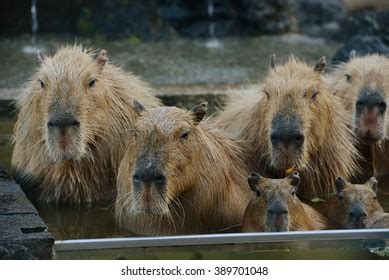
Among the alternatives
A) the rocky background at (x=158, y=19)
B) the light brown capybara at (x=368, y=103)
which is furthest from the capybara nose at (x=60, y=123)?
the rocky background at (x=158, y=19)

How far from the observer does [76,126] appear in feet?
19.2

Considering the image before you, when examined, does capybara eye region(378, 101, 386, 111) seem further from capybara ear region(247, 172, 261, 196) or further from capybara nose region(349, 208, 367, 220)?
capybara ear region(247, 172, 261, 196)

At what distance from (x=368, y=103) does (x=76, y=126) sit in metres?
2.00

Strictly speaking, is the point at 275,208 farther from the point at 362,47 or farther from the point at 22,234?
the point at 362,47

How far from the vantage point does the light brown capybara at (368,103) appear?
6.52m

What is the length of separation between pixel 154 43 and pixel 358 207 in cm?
658

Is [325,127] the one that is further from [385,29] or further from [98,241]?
[385,29]

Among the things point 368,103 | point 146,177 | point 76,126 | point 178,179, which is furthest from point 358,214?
point 76,126

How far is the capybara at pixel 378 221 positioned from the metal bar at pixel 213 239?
1.27 ft

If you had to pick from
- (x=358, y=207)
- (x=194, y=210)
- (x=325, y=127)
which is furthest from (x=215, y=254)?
(x=325, y=127)

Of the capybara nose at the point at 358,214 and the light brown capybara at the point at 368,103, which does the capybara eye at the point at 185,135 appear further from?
the light brown capybara at the point at 368,103

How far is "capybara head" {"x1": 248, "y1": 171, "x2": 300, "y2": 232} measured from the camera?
5.23m

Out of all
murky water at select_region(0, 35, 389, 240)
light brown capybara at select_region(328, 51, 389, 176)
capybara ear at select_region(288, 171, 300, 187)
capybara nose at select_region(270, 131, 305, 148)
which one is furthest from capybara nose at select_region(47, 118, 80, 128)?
light brown capybara at select_region(328, 51, 389, 176)

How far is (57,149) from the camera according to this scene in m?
5.82
